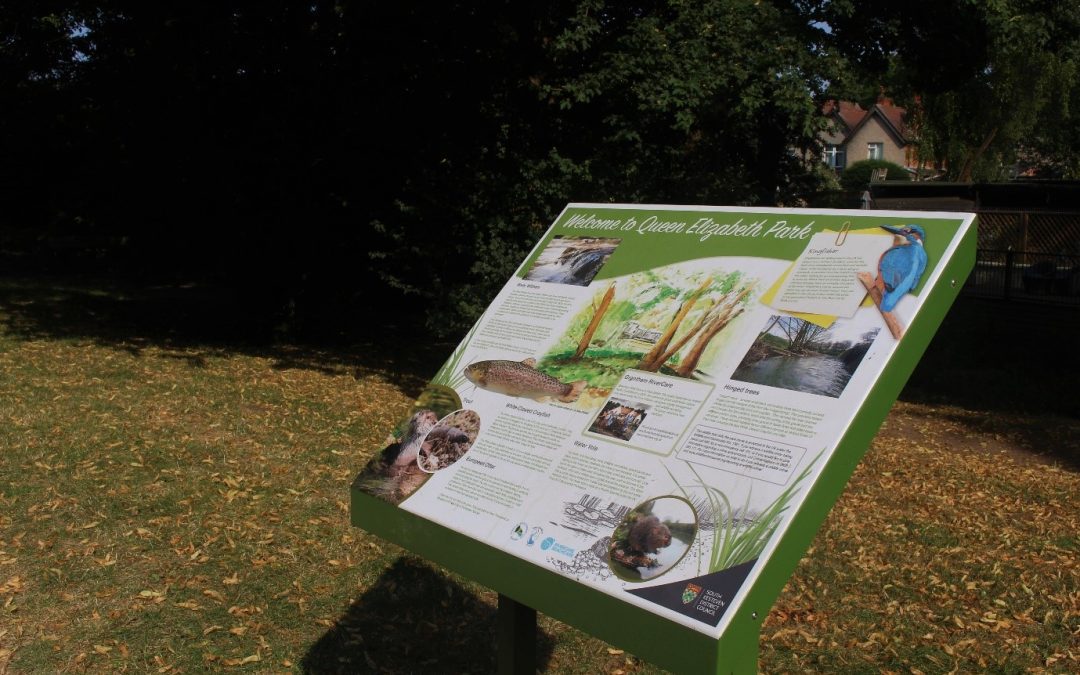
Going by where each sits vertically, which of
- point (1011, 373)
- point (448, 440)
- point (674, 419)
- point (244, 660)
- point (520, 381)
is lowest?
point (244, 660)

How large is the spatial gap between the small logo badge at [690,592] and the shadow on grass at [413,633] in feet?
7.44

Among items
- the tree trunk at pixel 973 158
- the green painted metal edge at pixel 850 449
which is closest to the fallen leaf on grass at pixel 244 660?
the green painted metal edge at pixel 850 449

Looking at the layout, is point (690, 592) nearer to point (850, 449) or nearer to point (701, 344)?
point (850, 449)

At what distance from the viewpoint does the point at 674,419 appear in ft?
9.72

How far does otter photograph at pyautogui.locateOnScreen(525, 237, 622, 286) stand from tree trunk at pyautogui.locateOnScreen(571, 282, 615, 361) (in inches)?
6.4

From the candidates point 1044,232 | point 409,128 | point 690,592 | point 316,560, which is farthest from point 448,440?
point 1044,232

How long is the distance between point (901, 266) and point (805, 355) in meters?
0.38

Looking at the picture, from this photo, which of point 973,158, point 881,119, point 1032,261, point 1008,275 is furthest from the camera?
point 881,119

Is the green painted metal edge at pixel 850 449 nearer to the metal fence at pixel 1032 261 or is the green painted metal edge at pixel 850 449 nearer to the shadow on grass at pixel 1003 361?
the shadow on grass at pixel 1003 361

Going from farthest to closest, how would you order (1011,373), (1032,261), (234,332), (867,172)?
(867,172), (1032,261), (1011,373), (234,332)

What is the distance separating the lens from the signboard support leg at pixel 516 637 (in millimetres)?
3461

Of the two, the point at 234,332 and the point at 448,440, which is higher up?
the point at 448,440

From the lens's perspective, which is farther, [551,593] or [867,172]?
[867,172]

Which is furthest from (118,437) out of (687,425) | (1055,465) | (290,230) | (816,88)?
(1055,465)
